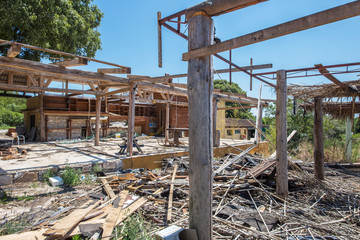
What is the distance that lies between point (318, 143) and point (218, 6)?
5.36m

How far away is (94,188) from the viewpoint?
568 centimetres

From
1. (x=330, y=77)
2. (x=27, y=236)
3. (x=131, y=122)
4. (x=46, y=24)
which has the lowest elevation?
(x=27, y=236)

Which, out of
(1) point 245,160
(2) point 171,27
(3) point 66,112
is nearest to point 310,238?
(2) point 171,27

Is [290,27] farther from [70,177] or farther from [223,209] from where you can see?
[70,177]

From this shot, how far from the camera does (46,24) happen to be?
10977 mm

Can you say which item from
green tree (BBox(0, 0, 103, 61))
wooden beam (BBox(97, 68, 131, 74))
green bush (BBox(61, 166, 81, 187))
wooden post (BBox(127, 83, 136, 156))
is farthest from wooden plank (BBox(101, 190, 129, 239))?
green tree (BBox(0, 0, 103, 61))

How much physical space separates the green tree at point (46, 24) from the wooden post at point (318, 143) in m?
11.8

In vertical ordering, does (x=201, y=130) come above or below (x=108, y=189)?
above

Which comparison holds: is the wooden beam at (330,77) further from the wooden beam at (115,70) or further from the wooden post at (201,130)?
the wooden beam at (115,70)

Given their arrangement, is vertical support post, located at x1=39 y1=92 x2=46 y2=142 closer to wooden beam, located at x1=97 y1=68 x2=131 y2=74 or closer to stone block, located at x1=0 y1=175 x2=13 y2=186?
wooden beam, located at x1=97 y1=68 x2=131 y2=74

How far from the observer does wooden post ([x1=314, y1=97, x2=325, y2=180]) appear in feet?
20.1

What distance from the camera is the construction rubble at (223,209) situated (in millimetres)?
3400

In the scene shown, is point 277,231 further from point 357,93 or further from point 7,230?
point 357,93

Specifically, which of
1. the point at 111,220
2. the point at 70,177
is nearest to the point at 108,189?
the point at 70,177
